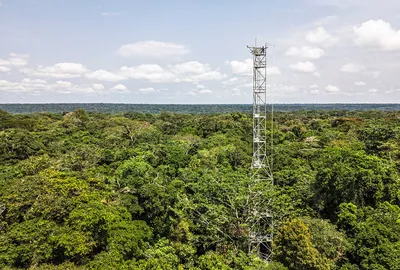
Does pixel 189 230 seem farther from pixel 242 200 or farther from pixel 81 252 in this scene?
pixel 81 252

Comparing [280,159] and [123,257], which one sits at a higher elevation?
[280,159]

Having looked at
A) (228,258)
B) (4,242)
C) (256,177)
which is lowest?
(228,258)

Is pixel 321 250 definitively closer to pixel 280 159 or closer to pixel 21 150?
pixel 280 159

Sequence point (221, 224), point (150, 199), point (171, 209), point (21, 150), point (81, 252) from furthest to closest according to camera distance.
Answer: point (21, 150) → point (150, 199) → point (171, 209) → point (221, 224) → point (81, 252)

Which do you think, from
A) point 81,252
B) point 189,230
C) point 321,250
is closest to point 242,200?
point 189,230

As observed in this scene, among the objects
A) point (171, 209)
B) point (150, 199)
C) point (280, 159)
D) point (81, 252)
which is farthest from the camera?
point (280, 159)

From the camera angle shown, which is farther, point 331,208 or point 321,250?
point 331,208

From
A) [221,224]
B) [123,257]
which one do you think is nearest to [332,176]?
[221,224]

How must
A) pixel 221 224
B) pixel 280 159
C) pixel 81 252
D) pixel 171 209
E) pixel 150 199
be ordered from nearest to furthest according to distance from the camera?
pixel 81 252
pixel 221 224
pixel 171 209
pixel 150 199
pixel 280 159

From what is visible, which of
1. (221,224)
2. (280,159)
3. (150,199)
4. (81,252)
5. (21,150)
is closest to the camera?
(81,252)
